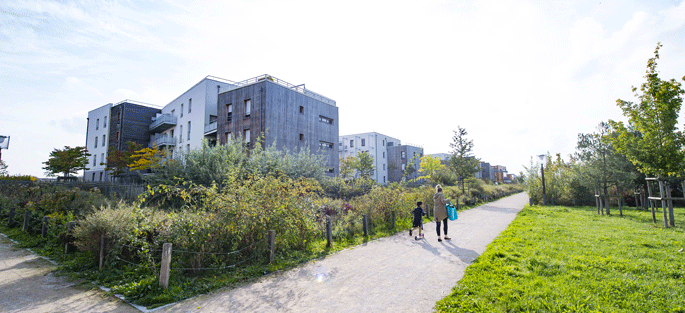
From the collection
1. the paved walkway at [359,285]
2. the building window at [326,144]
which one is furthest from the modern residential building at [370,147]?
the paved walkway at [359,285]

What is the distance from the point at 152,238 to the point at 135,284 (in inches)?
48.8

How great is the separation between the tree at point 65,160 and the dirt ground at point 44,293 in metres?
33.7

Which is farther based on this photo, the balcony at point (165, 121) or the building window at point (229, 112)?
the balcony at point (165, 121)

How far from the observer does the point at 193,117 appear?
93.7ft

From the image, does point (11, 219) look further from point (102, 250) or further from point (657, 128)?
point (657, 128)

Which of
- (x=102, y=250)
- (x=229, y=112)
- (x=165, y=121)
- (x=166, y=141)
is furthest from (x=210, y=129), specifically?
(x=102, y=250)

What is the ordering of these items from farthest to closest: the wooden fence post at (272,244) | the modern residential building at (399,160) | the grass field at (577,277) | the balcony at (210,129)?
the modern residential building at (399,160) → the balcony at (210,129) → the wooden fence post at (272,244) → the grass field at (577,277)

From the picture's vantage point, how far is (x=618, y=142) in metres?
11.2

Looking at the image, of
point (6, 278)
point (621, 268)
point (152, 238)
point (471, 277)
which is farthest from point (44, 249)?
point (621, 268)

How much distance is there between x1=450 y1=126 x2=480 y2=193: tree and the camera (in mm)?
24000

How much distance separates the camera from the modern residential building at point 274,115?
73.9ft

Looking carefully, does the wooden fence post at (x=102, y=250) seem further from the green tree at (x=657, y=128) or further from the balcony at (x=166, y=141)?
the balcony at (x=166, y=141)

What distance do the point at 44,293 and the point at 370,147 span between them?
45.6 meters

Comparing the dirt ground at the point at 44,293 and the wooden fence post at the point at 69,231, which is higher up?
the wooden fence post at the point at 69,231
